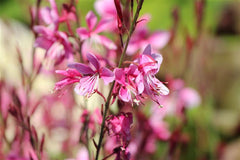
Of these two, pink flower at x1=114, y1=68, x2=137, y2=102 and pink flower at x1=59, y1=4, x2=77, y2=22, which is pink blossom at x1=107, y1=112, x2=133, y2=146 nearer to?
pink flower at x1=114, y1=68, x2=137, y2=102

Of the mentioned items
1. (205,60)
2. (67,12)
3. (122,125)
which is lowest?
(205,60)

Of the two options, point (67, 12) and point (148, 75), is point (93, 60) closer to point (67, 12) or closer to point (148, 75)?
point (148, 75)

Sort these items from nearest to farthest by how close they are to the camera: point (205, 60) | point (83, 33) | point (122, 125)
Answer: point (122, 125)
point (83, 33)
point (205, 60)

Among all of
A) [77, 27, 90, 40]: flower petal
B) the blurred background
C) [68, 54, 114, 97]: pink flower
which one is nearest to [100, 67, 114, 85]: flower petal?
[68, 54, 114, 97]: pink flower

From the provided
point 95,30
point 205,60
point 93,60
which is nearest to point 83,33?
point 95,30

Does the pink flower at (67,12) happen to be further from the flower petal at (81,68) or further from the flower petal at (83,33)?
the flower petal at (81,68)

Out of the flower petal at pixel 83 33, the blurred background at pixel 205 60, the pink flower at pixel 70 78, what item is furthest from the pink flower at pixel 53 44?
the blurred background at pixel 205 60

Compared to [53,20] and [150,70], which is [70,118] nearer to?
[53,20]
